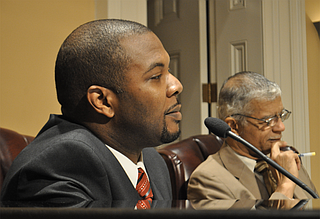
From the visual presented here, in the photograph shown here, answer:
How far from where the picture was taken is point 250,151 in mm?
1328

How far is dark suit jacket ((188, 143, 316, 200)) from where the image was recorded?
1164mm

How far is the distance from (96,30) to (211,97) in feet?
6.06

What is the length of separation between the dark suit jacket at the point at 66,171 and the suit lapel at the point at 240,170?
2.31 ft

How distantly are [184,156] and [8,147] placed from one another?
0.77 meters

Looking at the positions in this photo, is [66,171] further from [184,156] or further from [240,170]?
[184,156]

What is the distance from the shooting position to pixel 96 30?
679 millimetres

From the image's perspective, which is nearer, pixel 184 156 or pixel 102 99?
pixel 102 99

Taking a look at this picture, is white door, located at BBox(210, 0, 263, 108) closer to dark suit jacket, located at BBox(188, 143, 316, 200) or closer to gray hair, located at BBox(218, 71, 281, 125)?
gray hair, located at BBox(218, 71, 281, 125)

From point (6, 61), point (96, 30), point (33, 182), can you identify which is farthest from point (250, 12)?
point (33, 182)

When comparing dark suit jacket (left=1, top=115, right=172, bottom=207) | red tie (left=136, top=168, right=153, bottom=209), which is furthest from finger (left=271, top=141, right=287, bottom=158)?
dark suit jacket (left=1, top=115, right=172, bottom=207)

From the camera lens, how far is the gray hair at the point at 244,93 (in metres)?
1.34

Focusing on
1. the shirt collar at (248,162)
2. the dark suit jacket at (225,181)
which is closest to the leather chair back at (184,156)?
the dark suit jacket at (225,181)

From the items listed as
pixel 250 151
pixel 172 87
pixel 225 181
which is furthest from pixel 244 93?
pixel 172 87

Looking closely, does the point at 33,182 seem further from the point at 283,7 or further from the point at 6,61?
the point at 283,7
